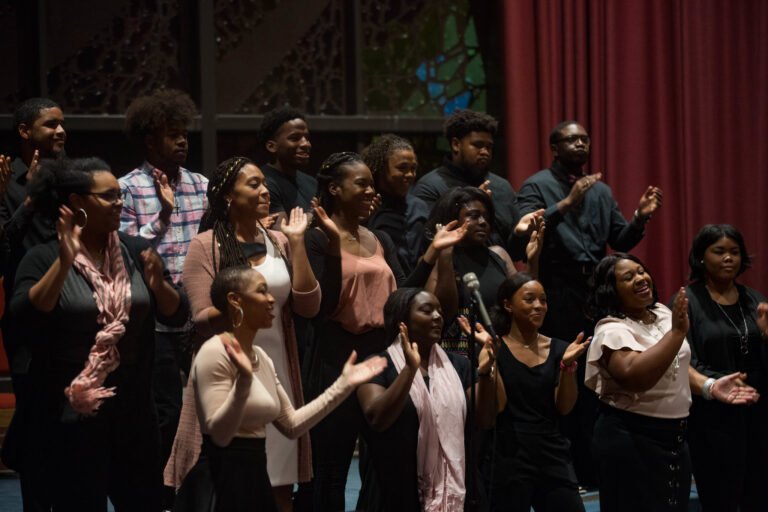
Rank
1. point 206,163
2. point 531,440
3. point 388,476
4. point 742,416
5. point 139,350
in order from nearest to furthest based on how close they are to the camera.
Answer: point 139,350 → point 388,476 → point 531,440 → point 742,416 → point 206,163

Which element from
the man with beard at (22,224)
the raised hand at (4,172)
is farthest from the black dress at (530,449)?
the raised hand at (4,172)

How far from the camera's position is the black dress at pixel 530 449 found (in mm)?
5137

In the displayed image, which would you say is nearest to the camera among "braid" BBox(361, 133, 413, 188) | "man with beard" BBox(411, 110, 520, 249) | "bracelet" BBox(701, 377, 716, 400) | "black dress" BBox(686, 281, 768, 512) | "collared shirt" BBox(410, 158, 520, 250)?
"bracelet" BBox(701, 377, 716, 400)

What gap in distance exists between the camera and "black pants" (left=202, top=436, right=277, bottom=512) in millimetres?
4141

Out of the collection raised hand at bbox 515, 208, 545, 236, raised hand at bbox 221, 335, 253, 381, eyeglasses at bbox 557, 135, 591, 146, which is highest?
eyeglasses at bbox 557, 135, 591, 146

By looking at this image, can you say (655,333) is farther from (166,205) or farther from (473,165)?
(166,205)

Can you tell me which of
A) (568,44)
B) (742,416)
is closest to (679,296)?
(742,416)

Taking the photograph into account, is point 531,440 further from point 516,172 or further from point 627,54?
point 627,54

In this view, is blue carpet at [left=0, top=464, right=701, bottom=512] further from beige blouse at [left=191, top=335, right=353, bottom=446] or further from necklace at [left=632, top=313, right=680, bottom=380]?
beige blouse at [left=191, top=335, right=353, bottom=446]

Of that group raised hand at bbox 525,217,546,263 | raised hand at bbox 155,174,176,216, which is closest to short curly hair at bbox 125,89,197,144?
raised hand at bbox 155,174,176,216

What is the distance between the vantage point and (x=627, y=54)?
7.98 metres

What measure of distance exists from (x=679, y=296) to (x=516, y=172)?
8.97 feet

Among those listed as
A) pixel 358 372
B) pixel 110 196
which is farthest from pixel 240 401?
pixel 110 196

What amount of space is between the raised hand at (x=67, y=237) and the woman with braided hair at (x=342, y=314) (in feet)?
3.91
